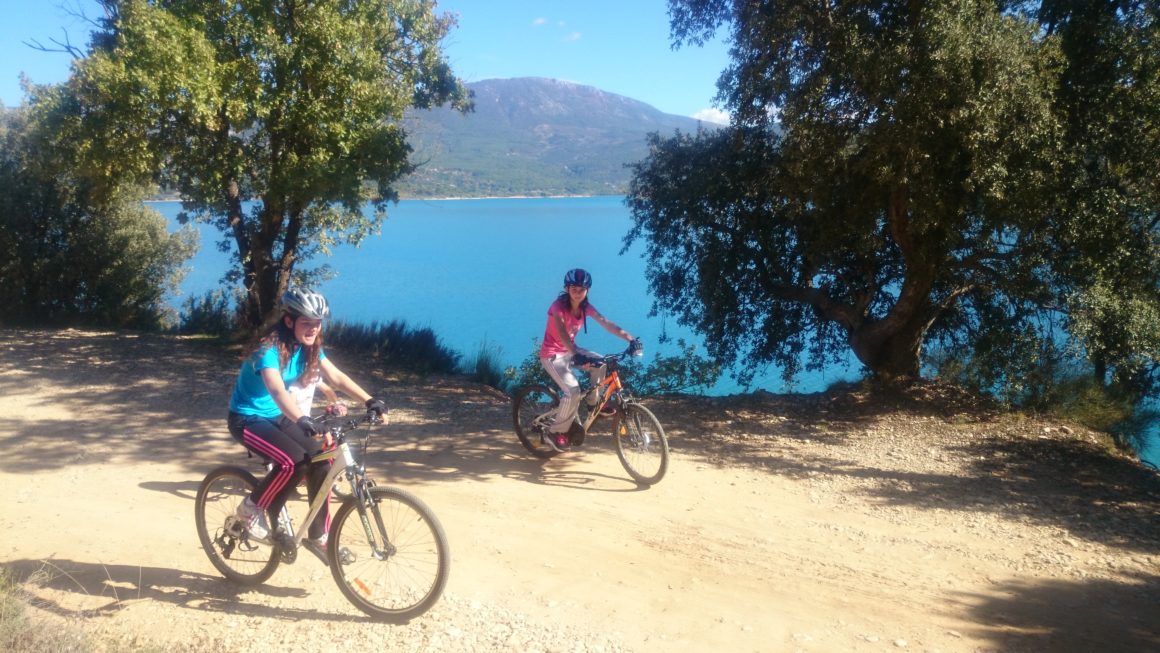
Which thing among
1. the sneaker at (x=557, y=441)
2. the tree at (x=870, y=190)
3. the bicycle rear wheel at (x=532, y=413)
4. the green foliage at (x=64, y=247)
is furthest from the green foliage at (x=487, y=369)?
the green foliage at (x=64, y=247)

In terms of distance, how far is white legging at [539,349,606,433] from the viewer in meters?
7.64

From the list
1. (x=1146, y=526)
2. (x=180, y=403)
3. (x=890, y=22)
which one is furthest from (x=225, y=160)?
(x=1146, y=526)

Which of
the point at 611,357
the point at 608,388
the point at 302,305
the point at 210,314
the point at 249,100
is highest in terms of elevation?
the point at 249,100

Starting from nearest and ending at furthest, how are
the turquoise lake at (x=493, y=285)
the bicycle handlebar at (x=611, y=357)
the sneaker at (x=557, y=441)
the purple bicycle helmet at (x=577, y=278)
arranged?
the bicycle handlebar at (x=611, y=357) < the purple bicycle helmet at (x=577, y=278) < the sneaker at (x=557, y=441) < the turquoise lake at (x=493, y=285)

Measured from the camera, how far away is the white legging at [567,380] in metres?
7.64

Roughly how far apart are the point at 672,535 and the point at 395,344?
1105 centimetres

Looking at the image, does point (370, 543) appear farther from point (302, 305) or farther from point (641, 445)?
point (641, 445)

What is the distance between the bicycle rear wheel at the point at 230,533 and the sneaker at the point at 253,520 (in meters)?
0.07

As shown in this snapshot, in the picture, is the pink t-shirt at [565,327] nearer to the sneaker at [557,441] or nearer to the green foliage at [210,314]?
the sneaker at [557,441]

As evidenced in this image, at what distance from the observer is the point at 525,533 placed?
6145 millimetres

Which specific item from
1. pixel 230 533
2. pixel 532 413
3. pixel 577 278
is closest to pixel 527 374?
pixel 532 413

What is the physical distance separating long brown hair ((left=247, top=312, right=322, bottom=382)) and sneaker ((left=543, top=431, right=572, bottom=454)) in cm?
342

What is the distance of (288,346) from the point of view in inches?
184

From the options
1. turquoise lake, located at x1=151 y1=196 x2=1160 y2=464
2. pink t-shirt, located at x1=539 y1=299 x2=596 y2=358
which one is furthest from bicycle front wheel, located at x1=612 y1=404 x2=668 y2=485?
turquoise lake, located at x1=151 y1=196 x2=1160 y2=464
